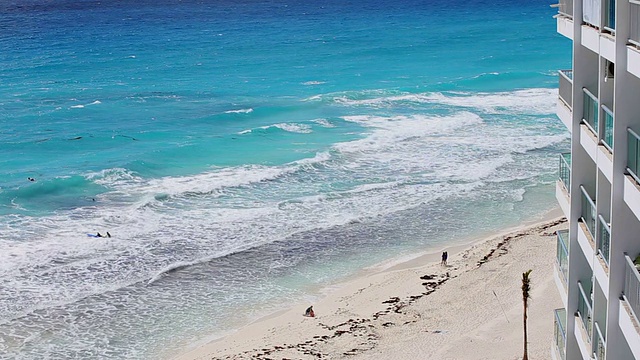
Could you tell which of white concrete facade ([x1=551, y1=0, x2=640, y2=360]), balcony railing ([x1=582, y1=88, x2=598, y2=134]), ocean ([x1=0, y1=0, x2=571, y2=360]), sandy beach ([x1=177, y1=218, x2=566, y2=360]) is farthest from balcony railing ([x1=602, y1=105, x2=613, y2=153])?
ocean ([x1=0, y1=0, x2=571, y2=360])

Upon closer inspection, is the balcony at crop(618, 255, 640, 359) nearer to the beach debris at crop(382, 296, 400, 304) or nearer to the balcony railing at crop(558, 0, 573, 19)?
the balcony railing at crop(558, 0, 573, 19)

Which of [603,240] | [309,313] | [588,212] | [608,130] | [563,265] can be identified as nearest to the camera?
[608,130]

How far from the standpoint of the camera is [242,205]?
42.3 meters

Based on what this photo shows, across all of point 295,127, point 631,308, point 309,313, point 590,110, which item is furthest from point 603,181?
point 295,127

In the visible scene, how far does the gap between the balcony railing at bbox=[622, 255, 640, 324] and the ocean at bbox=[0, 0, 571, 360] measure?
18686 millimetres

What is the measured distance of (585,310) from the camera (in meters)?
14.8

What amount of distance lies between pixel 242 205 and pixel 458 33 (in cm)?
7064

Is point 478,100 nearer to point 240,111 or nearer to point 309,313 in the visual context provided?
point 240,111

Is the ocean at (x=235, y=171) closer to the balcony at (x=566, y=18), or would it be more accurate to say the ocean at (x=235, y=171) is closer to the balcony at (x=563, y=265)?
the balcony at (x=563, y=265)

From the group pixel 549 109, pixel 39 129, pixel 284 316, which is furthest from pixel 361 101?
pixel 284 316

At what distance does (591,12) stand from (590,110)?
1.61m

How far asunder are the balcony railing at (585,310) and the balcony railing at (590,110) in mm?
2755

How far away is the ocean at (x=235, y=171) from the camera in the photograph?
1257 inches

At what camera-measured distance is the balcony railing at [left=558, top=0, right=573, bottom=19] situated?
14914 millimetres
